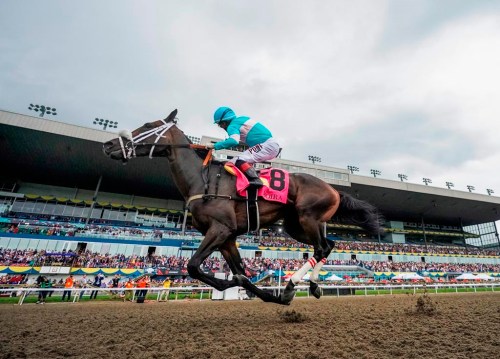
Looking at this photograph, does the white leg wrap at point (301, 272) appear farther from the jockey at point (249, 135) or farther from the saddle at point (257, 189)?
the jockey at point (249, 135)

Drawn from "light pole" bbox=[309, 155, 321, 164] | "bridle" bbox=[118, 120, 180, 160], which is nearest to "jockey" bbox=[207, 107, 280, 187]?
"bridle" bbox=[118, 120, 180, 160]

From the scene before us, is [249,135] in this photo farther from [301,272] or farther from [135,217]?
[135,217]

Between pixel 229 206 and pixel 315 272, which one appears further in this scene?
pixel 315 272

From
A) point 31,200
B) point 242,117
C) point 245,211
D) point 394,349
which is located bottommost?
point 394,349

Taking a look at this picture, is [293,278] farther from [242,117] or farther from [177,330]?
[242,117]

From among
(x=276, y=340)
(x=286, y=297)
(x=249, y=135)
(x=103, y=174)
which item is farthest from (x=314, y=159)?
(x=276, y=340)

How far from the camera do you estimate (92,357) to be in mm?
2744

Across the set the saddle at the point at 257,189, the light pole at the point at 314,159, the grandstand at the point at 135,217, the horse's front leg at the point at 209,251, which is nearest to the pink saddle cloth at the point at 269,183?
the saddle at the point at 257,189

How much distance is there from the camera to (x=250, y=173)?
4.80 meters

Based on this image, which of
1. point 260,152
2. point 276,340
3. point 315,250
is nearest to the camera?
point 276,340

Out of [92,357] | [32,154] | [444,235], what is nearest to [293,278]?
[92,357]

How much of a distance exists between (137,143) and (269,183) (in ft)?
8.24

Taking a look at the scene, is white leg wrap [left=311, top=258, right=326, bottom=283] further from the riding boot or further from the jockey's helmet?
the jockey's helmet

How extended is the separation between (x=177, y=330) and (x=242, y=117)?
146 inches
